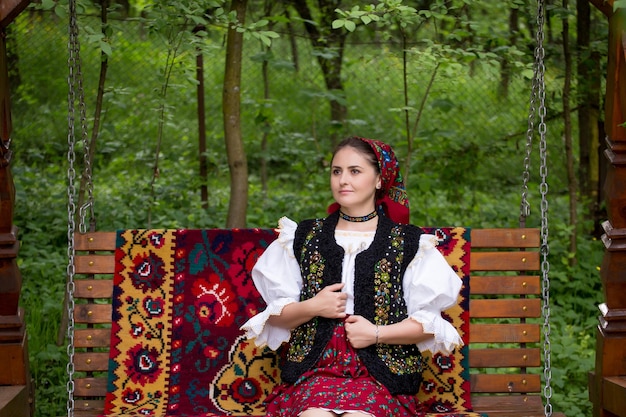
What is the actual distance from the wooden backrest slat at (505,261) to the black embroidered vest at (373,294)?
23.8 inches

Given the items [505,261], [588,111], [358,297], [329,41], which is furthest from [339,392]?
[329,41]

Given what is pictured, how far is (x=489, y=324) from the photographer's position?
13.5 ft

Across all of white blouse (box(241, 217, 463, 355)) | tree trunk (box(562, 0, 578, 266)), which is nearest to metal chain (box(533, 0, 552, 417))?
white blouse (box(241, 217, 463, 355))

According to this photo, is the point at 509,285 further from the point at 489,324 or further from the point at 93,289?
the point at 93,289

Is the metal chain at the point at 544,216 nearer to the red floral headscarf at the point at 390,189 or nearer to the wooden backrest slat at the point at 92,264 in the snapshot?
the red floral headscarf at the point at 390,189

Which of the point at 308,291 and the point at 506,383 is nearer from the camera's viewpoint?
the point at 308,291

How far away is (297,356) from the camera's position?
3635mm

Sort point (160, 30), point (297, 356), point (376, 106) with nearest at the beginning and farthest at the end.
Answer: point (297, 356) → point (160, 30) → point (376, 106)

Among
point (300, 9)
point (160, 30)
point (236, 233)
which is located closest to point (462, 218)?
point (300, 9)

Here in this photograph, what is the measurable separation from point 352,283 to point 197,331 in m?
0.85

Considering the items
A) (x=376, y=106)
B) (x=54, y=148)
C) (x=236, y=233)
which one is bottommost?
(x=236, y=233)

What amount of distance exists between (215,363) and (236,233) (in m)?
0.57

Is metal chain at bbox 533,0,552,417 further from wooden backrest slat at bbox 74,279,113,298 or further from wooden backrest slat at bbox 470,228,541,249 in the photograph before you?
wooden backrest slat at bbox 74,279,113,298

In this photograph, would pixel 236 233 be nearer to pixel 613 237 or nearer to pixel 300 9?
pixel 613 237
